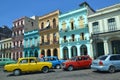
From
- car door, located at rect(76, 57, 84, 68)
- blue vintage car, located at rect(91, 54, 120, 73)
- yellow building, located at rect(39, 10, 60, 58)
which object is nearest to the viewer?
blue vintage car, located at rect(91, 54, 120, 73)

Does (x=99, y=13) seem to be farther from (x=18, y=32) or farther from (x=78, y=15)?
(x=18, y=32)

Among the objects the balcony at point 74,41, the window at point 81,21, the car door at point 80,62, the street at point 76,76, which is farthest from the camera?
the window at point 81,21

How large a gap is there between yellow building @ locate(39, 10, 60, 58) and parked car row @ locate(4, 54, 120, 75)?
16.5 m

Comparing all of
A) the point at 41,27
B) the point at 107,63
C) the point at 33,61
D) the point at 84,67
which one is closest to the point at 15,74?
the point at 33,61

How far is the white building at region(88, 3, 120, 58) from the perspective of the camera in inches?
1127

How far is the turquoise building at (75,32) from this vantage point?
32987mm

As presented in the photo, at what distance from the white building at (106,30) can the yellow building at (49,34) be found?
928 cm

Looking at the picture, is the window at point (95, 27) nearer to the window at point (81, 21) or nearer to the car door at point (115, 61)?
the window at point (81, 21)

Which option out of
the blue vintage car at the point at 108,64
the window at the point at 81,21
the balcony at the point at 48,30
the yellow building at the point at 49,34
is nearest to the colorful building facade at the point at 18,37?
the yellow building at the point at 49,34

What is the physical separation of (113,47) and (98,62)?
15.9 meters

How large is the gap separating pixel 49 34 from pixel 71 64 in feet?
71.2

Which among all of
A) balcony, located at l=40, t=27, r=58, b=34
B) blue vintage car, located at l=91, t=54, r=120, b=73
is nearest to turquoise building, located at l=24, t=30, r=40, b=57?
balcony, located at l=40, t=27, r=58, b=34

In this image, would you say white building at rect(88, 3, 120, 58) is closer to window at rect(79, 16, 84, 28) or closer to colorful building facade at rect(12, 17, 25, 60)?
window at rect(79, 16, 84, 28)

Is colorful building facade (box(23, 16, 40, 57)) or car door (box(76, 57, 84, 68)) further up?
colorful building facade (box(23, 16, 40, 57))
